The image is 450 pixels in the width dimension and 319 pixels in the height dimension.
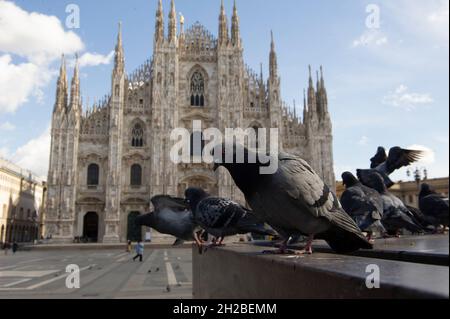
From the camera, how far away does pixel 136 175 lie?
34.1 metres

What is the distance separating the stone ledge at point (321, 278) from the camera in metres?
1.45

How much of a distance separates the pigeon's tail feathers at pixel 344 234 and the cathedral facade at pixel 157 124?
2981 cm

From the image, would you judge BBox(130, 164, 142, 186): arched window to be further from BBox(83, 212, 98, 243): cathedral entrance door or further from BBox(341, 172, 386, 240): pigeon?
BBox(341, 172, 386, 240): pigeon

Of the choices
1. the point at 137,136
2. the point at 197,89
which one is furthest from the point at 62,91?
the point at 197,89

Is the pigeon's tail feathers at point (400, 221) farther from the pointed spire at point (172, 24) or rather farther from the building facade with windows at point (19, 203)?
the building facade with windows at point (19, 203)

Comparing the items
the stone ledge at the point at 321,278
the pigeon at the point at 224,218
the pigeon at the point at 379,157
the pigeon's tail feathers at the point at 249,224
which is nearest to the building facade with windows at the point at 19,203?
the pigeon at the point at 379,157

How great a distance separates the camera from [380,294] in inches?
59.5

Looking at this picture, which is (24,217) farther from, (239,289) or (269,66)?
(239,289)

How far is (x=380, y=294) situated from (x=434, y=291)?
280mm

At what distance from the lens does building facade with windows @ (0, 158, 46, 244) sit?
41.3 metres

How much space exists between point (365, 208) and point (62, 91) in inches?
1326

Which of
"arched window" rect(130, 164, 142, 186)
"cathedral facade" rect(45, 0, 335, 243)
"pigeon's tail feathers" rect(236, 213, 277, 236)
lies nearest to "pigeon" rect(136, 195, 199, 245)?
"pigeon's tail feathers" rect(236, 213, 277, 236)

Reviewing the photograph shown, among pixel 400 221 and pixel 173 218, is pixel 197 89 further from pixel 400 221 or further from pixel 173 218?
pixel 400 221
